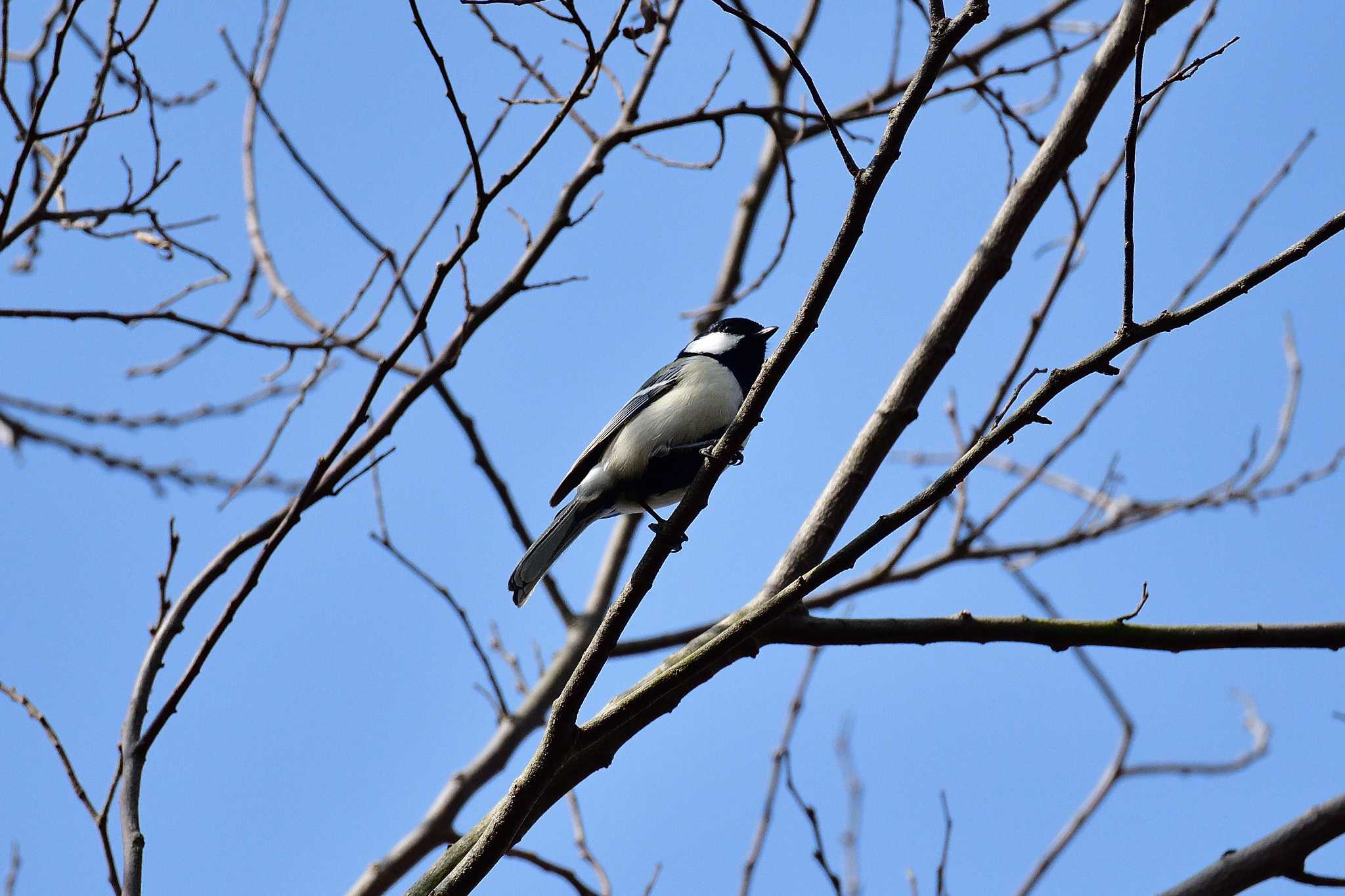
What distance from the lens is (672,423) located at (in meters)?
4.21

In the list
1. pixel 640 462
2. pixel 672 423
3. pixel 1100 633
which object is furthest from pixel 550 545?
pixel 1100 633

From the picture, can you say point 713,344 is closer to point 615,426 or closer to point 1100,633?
point 615,426

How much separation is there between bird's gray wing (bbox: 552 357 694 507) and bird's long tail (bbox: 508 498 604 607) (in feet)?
0.40

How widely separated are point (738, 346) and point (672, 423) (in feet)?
2.82

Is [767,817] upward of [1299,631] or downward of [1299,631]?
upward

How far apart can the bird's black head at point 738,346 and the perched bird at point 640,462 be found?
0.33 meters

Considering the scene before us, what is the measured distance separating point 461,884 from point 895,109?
1.91m

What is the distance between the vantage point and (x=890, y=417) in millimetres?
3682

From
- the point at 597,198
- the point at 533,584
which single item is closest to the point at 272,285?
the point at 597,198

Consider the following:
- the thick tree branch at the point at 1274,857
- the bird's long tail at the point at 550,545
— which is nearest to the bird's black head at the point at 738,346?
the bird's long tail at the point at 550,545

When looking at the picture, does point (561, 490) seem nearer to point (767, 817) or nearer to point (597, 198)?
point (597, 198)

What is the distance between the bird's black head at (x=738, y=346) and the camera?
15.7 feet

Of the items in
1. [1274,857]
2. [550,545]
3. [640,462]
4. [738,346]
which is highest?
[738,346]

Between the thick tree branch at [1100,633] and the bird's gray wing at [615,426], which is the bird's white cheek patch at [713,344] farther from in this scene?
the thick tree branch at [1100,633]
